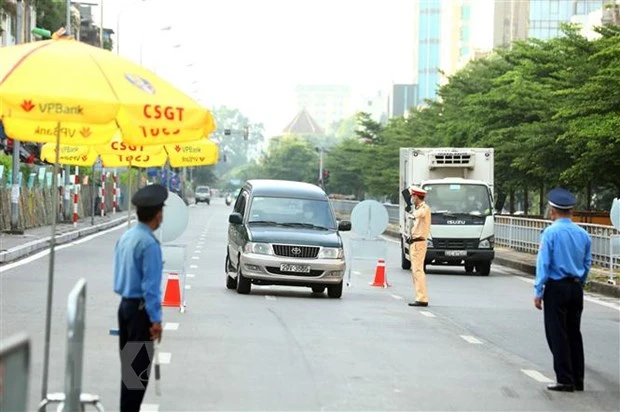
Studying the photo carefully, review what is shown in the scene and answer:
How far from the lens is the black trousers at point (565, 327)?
512 inches

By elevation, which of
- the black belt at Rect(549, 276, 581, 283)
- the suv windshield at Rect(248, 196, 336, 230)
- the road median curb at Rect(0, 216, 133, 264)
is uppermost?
the suv windshield at Rect(248, 196, 336, 230)

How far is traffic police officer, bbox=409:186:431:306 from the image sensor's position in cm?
2236

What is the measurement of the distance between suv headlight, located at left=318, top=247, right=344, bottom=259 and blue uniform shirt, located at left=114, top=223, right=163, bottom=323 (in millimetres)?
13522

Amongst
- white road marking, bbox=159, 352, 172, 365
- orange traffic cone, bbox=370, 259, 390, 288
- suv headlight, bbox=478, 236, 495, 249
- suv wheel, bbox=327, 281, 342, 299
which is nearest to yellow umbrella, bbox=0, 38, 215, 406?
white road marking, bbox=159, 352, 172, 365

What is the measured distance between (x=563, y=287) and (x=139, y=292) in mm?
4865

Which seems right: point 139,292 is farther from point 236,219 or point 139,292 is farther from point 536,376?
point 236,219

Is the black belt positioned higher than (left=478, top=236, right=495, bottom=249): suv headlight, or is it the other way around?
the black belt

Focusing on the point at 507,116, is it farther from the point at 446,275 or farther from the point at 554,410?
the point at 554,410

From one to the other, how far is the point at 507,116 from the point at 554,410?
40.7 meters

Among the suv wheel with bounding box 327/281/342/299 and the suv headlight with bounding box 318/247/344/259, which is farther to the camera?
the suv wheel with bounding box 327/281/342/299

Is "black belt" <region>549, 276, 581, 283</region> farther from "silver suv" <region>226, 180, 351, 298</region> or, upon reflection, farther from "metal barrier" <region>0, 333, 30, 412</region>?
"silver suv" <region>226, 180, 351, 298</region>

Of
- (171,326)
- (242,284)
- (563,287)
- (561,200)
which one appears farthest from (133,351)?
(242,284)

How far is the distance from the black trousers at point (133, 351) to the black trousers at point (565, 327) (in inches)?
183

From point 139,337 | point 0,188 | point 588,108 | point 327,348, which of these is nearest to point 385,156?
point 0,188
